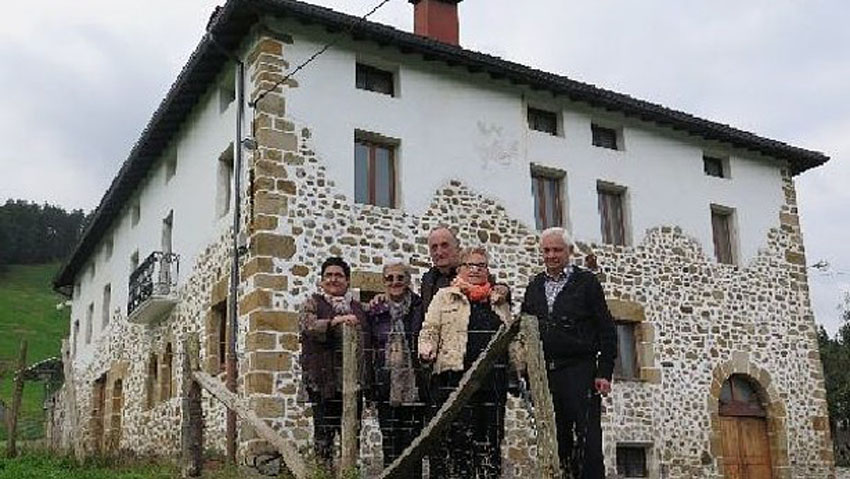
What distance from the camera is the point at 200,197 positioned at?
1320 centimetres

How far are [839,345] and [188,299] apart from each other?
1990 centimetres

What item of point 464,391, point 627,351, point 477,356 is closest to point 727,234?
point 627,351

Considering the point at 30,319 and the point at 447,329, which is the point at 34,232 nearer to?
the point at 30,319

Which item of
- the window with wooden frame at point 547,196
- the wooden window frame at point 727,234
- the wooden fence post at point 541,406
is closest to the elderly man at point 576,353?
the wooden fence post at point 541,406

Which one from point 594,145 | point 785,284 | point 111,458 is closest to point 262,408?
point 111,458

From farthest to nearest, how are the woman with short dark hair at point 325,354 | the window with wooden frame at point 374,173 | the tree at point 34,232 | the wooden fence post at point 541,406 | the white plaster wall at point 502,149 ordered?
the tree at point 34,232 → the window with wooden frame at point 374,173 → the white plaster wall at point 502,149 → the woman with short dark hair at point 325,354 → the wooden fence post at point 541,406

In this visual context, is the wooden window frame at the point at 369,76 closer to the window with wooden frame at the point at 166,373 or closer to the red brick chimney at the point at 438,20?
the red brick chimney at the point at 438,20

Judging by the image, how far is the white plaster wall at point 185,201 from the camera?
12.6 meters

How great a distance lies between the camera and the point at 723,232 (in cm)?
1535

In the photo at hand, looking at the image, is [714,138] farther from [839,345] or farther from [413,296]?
[839,345]

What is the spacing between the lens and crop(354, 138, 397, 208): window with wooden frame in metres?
11.8

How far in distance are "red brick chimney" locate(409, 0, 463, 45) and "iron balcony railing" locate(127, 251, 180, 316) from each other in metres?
5.27

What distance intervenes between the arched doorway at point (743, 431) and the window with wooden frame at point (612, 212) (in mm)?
2982

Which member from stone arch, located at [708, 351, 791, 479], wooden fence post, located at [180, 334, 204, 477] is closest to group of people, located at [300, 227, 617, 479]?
wooden fence post, located at [180, 334, 204, 477]
